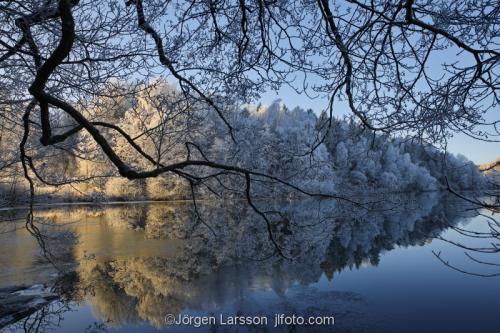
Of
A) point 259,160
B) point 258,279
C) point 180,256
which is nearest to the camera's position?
point 259,160

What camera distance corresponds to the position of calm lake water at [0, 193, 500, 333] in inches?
308

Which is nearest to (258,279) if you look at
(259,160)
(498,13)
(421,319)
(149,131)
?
(421,319)

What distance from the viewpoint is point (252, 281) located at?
10.4m

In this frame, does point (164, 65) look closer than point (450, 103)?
No

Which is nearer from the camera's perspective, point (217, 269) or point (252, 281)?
point (252, 281)

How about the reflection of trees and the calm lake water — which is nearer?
the calm lake water

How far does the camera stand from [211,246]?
15055 mm

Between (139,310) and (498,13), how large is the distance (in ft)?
26.3

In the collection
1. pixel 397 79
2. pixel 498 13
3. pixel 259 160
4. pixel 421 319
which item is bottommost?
pixel 421 319

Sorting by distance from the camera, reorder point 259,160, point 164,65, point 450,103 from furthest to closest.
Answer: point 259,160 < point 164,65 < point 450,103

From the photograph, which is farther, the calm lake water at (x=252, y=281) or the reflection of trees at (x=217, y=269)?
the reflection of trees at (x=217, y=269)

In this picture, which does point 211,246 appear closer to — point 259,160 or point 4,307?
point 4,307

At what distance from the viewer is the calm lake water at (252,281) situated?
25.6ft

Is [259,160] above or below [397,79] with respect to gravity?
below
